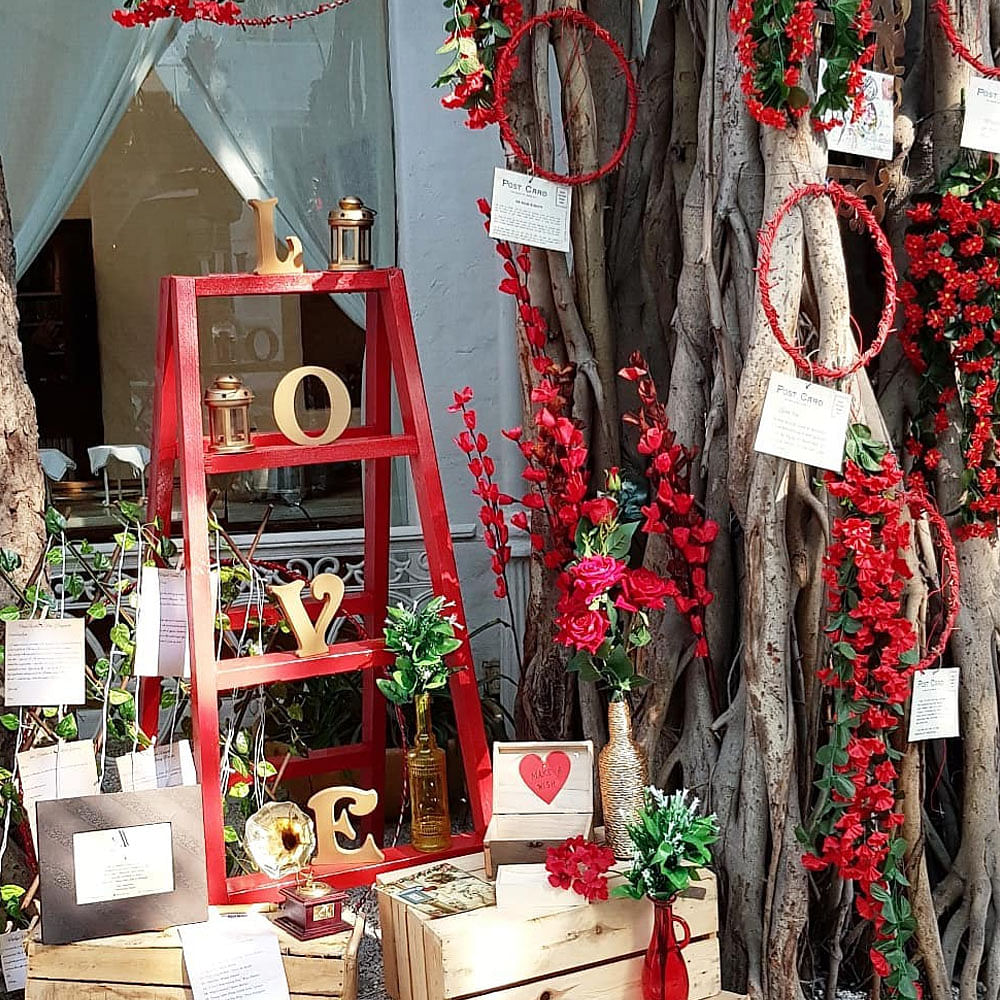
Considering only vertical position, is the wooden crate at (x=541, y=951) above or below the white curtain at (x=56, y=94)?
below

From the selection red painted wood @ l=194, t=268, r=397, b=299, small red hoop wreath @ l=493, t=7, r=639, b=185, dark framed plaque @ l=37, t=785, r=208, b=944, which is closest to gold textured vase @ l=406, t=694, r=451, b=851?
dark framed plaque @ l=37, t=785, r=208, b=944

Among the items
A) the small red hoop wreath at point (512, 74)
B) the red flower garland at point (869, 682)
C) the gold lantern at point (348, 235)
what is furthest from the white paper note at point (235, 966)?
the small red hoop wreath at point (512, 74)

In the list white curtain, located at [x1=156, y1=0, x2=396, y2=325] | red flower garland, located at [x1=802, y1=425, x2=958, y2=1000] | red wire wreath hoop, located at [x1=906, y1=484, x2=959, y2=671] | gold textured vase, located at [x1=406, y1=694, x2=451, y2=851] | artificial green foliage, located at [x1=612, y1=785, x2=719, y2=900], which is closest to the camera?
artificial green foliage, located at [x1=612, y1=785, x2=719, y2=900]

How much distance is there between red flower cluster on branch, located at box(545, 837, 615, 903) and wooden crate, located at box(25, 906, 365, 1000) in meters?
0.37

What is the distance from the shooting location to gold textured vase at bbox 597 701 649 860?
232 cm

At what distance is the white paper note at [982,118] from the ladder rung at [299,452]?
1.17 meters

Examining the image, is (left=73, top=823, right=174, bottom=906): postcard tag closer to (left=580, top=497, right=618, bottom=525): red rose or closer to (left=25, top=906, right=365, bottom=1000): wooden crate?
(left=25, top=906, right=365, bottom=1000): wooden crate

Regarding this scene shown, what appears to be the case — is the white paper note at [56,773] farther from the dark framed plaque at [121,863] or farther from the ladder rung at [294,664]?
the ladder rung at [294,664]

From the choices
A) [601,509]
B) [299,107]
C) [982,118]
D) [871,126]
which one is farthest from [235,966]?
[299,107]

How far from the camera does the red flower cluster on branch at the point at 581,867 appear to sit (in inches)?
87.0

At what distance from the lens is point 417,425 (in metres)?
2.58

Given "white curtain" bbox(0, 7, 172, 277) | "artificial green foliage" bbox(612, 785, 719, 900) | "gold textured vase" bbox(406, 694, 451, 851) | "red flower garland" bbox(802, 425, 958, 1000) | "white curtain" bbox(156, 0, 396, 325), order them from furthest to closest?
"white curtain" bbox(156, 0, 396, 325) < "white curtain" bbox(0, 7, 172, 277) < "gold textured vase" bbox(406, 694, 451, 851) < "red flower garland" bbox(802, 425, 958, 1000) < "artificial green foliage" bbox(612, 785, 719, 900)

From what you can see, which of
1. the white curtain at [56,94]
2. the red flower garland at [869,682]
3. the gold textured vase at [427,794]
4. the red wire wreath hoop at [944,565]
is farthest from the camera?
the white curtain at [56,94]

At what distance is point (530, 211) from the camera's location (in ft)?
8.30
